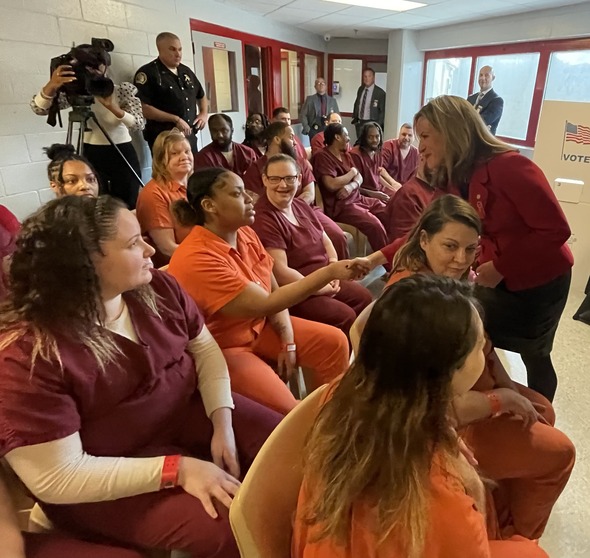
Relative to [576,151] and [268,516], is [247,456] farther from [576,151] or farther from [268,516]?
[576,151]

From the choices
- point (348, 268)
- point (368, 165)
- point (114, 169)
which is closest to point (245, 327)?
point (348, 268)

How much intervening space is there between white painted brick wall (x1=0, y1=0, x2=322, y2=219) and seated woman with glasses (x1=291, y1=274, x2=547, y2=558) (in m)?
2.65

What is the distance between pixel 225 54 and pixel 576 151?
Answer: 152 inches

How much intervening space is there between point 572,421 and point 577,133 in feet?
6.44

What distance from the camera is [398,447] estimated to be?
0.71 metres

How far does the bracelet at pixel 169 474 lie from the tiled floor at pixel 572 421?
1180 mm

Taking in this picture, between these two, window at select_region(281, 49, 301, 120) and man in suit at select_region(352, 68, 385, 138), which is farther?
man in suit at select_region(352, 68, 385, 138)

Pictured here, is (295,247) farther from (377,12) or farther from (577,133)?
(377,12)

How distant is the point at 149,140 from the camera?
3635 mm

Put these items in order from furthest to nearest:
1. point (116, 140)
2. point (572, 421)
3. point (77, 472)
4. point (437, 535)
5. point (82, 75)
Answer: point (116, 140) → point (82, 75) → point (572, 421) → point (77, 472) → point (437, 535)

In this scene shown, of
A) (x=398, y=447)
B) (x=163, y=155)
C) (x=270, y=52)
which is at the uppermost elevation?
(x=270, y=52)

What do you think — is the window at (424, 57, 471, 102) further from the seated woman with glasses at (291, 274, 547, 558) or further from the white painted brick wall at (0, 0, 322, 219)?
the seated woman with glasses at (291, 274, 547, 558)

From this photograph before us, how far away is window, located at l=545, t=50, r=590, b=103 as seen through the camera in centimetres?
511

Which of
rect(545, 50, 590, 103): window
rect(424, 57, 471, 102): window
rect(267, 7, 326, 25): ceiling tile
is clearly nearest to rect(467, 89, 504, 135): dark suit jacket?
rect(545, 50, 590, 103): window
